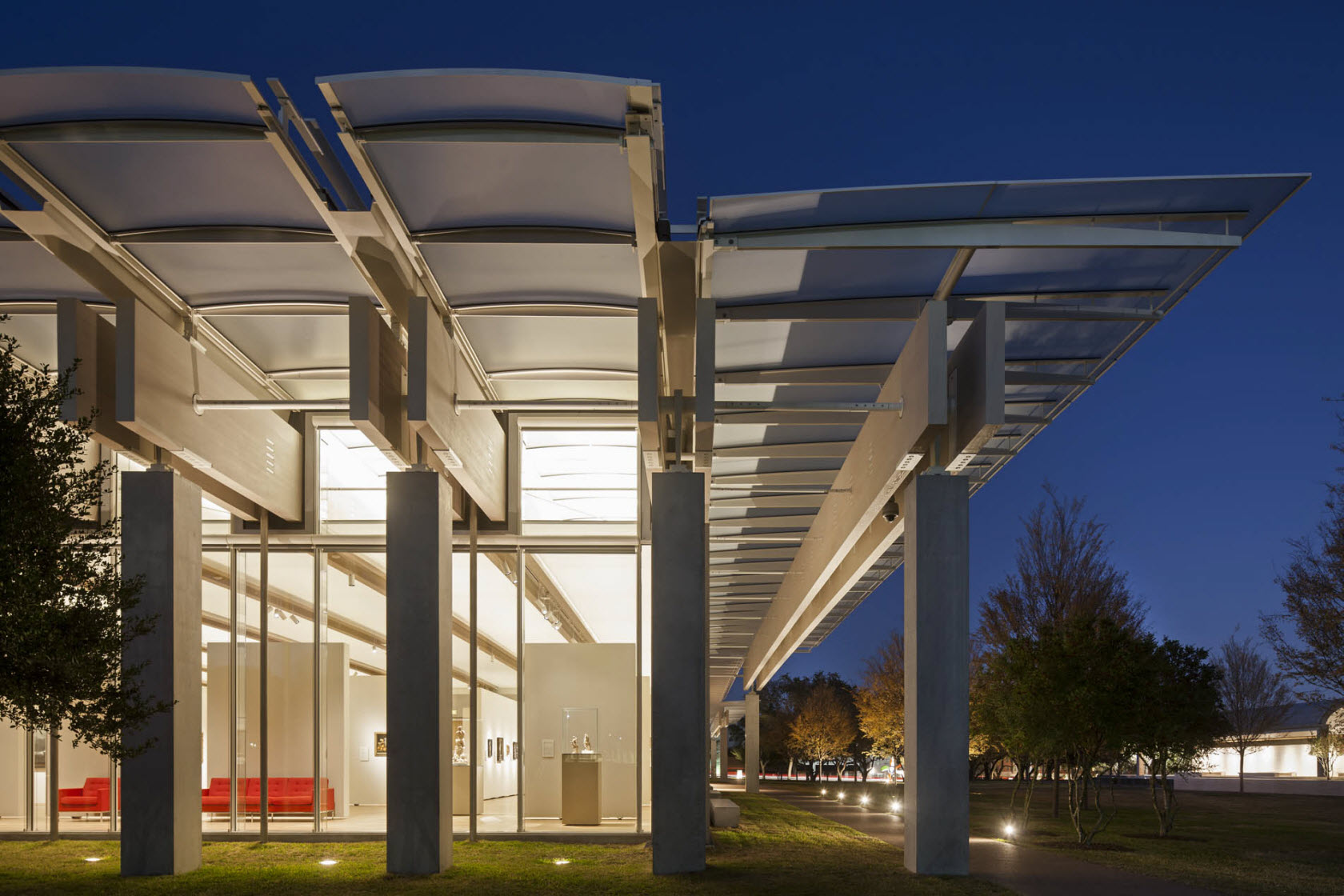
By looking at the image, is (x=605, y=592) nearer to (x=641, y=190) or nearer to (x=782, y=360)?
(x=782, y=360)

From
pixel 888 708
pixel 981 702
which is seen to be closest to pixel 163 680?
pixel 981 702

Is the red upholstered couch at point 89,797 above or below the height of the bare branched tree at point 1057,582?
below

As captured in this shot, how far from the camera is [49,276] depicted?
15398 mm

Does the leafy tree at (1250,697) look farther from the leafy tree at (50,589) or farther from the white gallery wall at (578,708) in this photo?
the leafy tree at (50,589)

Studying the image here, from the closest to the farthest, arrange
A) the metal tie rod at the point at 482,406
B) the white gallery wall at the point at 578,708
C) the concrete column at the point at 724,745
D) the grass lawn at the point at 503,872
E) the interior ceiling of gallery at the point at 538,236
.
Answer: the interior ceiling of gallery at the point at 538,236, the grass lawn at the point at 503,872, the metal tie rod at the point at 482,406, the white gallery wall at the point at 578,708, the concrete column at the point at 724,745

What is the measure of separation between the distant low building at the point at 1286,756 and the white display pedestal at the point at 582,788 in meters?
56.9

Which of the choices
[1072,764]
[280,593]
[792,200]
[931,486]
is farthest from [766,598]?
[792,200]

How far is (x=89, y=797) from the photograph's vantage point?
1952 cm

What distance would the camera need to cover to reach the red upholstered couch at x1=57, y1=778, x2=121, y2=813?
19.4 meters

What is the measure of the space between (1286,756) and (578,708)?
223 feet

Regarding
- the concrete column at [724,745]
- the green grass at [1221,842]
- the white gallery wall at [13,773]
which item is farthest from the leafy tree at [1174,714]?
the concrete column at [724,745]

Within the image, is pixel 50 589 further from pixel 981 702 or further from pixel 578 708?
pixel 981 702

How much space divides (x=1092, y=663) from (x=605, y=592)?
27.5 feet

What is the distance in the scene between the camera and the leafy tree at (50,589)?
11.0 m
